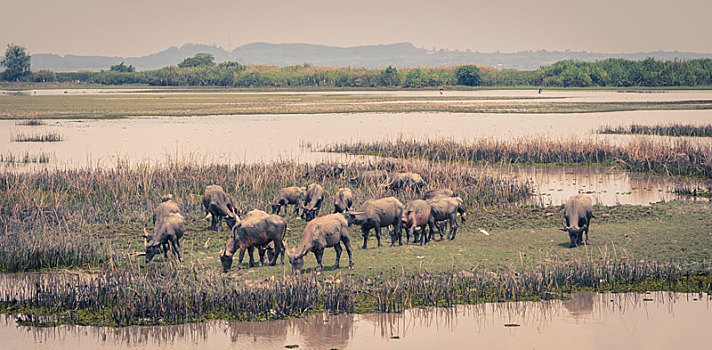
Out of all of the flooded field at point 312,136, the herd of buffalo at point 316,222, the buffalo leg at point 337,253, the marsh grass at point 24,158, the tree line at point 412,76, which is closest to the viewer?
the herd of buffalo at point 316,222

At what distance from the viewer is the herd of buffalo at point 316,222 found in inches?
575

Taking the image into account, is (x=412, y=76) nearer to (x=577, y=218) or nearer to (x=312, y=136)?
(x=312, y=136)

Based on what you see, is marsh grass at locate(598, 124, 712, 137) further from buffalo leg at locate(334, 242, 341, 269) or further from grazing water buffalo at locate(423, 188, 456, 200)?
buffalo leg at locate(334, 242, 341, 269)

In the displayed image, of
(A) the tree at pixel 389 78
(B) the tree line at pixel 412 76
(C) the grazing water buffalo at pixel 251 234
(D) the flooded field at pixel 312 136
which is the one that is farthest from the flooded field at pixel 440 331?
(A) the tree at pixel 389 78

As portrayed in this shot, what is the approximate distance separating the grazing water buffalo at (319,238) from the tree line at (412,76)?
112150 mm

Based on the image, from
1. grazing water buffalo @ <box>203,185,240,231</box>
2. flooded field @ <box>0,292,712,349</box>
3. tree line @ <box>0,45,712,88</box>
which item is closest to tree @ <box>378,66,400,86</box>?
tree line @ <box>0,45,712,88</box>

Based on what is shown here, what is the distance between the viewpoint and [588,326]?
41.5ft

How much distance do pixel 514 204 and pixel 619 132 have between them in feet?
83.9

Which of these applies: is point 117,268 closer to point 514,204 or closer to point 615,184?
point 514,204

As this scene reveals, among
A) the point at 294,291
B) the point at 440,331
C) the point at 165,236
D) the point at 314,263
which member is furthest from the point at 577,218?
the point at 165,236

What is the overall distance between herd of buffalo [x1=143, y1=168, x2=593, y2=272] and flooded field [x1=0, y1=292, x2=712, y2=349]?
6.88ft

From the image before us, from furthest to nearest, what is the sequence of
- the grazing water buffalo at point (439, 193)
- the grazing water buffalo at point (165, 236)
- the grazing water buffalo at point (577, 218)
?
the grazing water buffalo at point (439, 193) < the grazing water buffalo at point (577, 218) < the grazing water buffalo at point (165, 236)

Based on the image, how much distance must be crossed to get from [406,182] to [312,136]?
85.0ft

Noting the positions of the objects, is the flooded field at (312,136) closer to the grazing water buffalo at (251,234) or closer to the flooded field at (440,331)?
the flooded field at (440,331)
